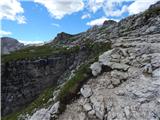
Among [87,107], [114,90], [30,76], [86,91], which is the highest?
[114,90]

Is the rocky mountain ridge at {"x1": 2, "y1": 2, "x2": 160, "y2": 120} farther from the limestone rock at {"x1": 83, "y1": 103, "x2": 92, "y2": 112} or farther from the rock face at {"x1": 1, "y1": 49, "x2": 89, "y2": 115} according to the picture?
the rock face at {"x1": 1, "y1": 49, "x2": 89, "y2": 115}

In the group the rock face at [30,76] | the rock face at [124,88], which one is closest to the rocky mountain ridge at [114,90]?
the rock face at [124,88]

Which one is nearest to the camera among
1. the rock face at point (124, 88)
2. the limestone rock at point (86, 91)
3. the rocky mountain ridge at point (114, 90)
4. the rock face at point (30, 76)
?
the rock face at point (124, 88)

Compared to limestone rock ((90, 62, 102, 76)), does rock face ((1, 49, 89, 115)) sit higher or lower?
lower

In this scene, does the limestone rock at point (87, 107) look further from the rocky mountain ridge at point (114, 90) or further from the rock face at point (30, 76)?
the rock face at point (30, 76)

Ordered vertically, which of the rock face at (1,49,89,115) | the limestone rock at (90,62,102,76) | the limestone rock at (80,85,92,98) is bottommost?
the rock face at (1,49,89,115)

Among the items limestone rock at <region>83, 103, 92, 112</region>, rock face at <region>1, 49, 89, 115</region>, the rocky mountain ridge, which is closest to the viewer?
the rocky mountain ridge

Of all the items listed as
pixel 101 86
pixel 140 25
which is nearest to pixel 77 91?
pixel 101 86

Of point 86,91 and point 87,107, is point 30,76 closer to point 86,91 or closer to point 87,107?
point 86,91

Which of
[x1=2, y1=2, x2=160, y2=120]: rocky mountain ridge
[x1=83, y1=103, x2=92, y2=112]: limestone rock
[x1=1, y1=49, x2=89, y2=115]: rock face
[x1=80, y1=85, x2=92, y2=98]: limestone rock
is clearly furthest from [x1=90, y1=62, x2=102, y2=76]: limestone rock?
[x1=1, y1=49, x2=89, y2=115]: rock face

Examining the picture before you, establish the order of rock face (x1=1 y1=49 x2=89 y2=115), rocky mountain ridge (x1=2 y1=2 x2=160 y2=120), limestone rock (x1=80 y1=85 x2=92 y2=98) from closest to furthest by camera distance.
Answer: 1. rocky mountain ridge (x1=2 y1=2 x2=160 y2=120)
2. limestone rock (x1=80 y1=85 x2=92 y2=98)
3. rock face (x1=1 y1=49 x2=89 y2=115)

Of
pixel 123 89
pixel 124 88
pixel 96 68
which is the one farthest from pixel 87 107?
pixel 96 68

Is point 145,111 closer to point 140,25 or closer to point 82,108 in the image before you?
point 82,108

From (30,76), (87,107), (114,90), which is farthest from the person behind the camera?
(30,76)
